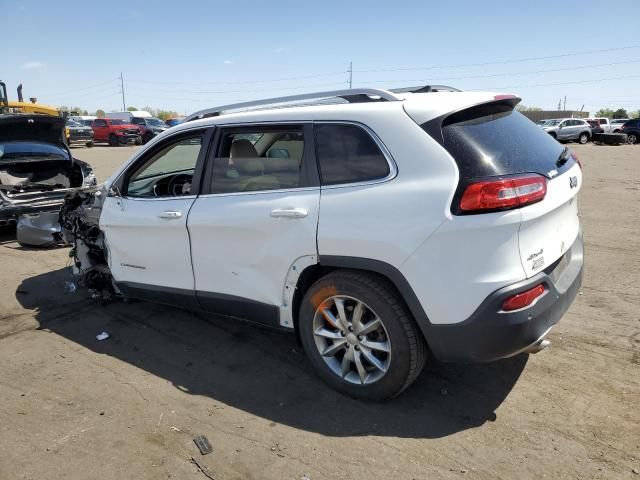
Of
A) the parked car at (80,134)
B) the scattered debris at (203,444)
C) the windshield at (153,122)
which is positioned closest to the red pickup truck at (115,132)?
the parked car at (80,134)

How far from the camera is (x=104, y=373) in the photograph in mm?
3562

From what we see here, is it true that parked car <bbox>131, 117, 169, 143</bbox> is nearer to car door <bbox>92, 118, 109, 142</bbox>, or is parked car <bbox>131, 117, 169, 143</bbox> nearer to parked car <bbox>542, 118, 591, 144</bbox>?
car door <bbox>92, 118, 109, 142</bbox>

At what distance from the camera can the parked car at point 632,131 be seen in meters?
32.5

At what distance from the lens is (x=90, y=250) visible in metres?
4.86

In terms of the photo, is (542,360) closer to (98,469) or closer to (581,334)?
(581,334)

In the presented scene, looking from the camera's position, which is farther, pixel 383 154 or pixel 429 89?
pixel 429 89

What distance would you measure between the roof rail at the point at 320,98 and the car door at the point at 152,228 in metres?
0.21

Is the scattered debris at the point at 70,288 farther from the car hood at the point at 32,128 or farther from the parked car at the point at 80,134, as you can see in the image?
the parked car at the point at 80,134

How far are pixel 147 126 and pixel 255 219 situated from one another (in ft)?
107

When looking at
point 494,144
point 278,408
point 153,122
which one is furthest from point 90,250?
point 153,122

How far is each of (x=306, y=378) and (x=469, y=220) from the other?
1.63 m

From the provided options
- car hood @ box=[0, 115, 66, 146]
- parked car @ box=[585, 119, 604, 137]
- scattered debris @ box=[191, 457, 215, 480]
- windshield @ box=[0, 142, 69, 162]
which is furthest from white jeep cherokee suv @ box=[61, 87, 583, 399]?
parked car @ box=[585, 119, 604, 137]

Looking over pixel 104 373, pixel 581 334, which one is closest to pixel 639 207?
pixel 581 334

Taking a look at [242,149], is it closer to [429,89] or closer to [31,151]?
[429,89]
